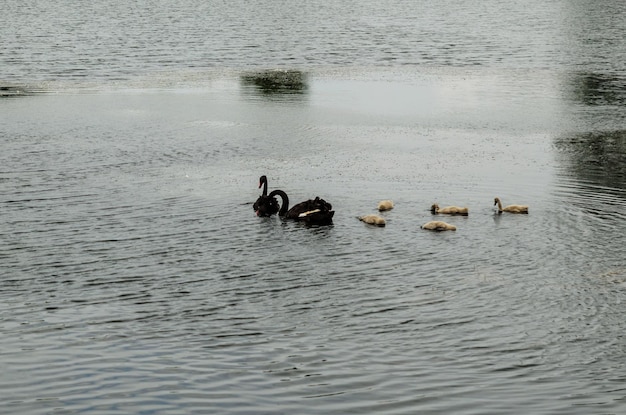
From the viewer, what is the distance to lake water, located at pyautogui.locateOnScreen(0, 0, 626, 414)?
15789 mm

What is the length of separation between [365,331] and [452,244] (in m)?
6.38

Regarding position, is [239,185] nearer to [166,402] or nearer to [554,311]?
[554,311]

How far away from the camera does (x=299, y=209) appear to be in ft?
85.5

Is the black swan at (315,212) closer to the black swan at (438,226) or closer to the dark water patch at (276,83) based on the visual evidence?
the black swan at (438,226)

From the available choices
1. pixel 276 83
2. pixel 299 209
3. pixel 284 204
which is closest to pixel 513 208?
pixel 299 209

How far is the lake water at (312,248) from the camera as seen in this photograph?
51.8 ft

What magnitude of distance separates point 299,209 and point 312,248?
2.59 meters

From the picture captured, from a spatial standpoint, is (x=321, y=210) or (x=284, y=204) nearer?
(x=321, y=210)

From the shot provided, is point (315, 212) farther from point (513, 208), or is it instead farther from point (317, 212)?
point (513, 208)

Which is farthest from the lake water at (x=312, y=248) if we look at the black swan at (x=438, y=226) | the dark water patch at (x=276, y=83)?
the black swan at (x=438, y=226)

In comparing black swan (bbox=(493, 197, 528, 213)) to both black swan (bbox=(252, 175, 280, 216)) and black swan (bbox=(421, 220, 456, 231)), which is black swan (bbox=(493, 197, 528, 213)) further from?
black swan (bbox=(252, 175, 280, 216))

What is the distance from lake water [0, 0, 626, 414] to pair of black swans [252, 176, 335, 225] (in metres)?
0.34

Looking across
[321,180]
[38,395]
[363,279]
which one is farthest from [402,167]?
[38,395]

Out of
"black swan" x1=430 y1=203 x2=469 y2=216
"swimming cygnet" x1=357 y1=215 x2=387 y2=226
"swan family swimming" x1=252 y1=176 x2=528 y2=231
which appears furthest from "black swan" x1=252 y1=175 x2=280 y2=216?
"black swan" x1=430 y1=203 x2=469 y2=216
